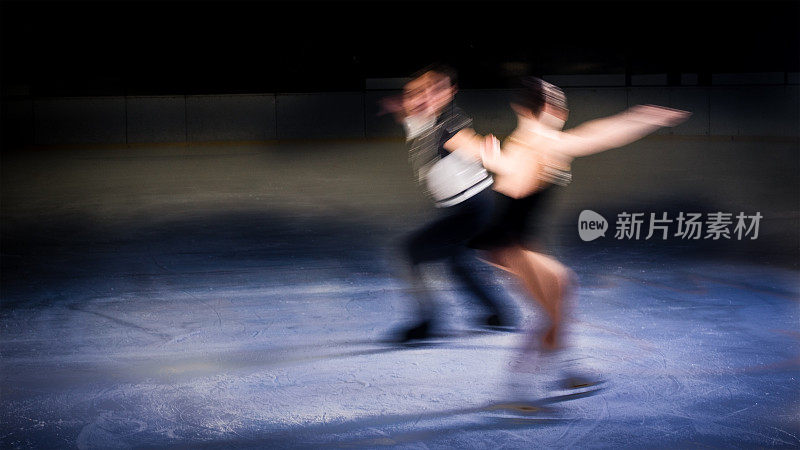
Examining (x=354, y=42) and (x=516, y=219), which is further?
(x=354, y=42)

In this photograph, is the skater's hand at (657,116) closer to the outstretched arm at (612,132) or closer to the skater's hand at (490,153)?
the outstretched arm at (612,132)

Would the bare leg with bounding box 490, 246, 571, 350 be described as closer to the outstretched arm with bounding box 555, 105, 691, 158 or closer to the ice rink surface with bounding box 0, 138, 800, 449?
the ice rink surface with bounding box 0, 138, 800, 449

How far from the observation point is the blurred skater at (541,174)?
3.70 metres

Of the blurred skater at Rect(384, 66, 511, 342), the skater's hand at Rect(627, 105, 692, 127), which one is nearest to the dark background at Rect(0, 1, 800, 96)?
the blurred skater at Rect(384, 66, 511, 342)

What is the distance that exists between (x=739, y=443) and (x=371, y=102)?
1727cm

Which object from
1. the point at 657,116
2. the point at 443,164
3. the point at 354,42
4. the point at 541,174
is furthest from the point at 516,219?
the point at 354,42

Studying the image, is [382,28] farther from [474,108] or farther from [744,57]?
[744,57]

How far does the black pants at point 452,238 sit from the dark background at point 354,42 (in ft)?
51.5

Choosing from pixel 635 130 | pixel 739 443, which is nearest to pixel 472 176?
pixel 635 130

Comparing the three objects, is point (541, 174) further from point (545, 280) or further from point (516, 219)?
point (545, 280)

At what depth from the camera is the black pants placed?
14.1ft

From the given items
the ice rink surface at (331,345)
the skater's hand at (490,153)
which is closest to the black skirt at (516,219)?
the skater's hand at (490,153)

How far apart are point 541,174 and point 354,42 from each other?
17.0 m

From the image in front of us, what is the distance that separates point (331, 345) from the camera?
463 centimetres
